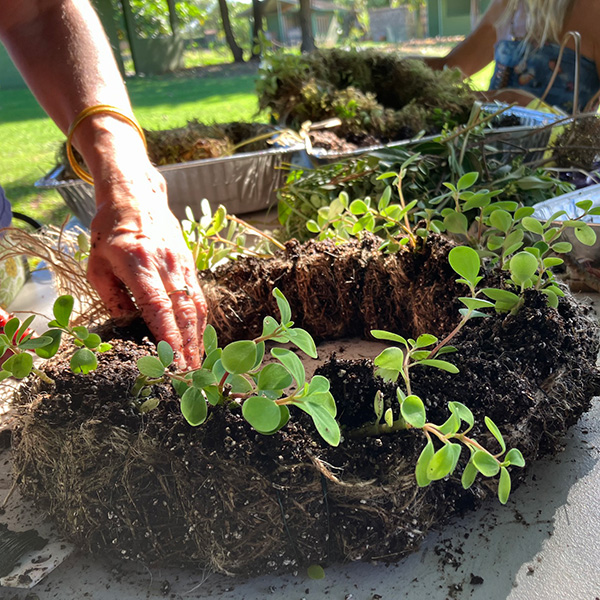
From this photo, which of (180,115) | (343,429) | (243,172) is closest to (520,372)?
(343,429)

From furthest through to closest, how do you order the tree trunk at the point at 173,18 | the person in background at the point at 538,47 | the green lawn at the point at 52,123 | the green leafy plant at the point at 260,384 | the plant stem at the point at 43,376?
1. the tree trunk at the point at 173,18
2. the green lawn at the point at 52,123
3. the person in background at the point at 538,47
4. the plant stem at the point at 43,376
5. the green leafy plant at the point at 260,384

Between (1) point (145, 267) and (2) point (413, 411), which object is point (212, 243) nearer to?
(1) point (145, 267)

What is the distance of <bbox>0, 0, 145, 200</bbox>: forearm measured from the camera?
620 millimetres

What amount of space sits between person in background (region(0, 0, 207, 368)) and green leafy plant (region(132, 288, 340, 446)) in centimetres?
13

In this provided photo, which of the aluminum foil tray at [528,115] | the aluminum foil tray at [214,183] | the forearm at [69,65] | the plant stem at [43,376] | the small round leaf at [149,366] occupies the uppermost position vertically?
the forearm at [69,65]

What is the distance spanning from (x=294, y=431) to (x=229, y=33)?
846 cm

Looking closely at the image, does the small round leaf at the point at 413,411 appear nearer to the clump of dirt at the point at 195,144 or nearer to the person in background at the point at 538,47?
the clump of dirt at the point at 195,144

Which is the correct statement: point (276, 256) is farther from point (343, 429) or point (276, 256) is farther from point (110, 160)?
point (343, 429)

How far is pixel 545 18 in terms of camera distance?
1649mm

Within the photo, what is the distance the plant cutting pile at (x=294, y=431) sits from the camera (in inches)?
14.0

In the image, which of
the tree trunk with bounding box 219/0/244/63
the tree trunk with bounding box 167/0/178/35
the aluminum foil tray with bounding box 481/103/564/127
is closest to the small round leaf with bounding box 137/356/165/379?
the aluminum foil tray with bounding box 481/103/564/127

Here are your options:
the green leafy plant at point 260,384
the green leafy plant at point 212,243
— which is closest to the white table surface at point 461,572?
the green leafy plant at point 260,384

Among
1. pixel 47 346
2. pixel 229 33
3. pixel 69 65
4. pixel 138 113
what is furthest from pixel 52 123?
pixel 229 33

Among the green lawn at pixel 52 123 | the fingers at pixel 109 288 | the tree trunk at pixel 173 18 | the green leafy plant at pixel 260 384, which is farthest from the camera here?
the tree trunk at pixel 173 18
